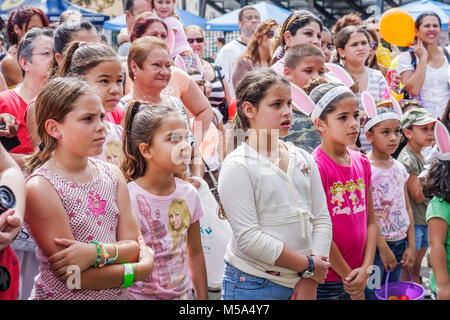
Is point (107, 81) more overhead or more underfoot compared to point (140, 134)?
more overhead

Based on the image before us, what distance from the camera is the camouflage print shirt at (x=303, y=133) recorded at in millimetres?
3369

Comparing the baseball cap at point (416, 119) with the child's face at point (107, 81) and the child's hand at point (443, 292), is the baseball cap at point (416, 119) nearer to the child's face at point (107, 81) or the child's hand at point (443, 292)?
the child's hand at point (443, 292)

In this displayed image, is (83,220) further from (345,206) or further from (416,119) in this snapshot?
(416,119)

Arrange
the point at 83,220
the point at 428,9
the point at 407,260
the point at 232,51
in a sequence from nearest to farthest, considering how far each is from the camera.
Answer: the point at 83,220
the point at 407,260
the point at 232,51
the point at 428,9

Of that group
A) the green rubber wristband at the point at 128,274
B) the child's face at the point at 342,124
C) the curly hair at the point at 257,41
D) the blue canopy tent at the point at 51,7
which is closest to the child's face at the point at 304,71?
the child's face at the point at 342,124

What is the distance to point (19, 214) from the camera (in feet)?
6.38

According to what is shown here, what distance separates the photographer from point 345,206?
2.93 m

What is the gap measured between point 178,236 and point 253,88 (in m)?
0.80

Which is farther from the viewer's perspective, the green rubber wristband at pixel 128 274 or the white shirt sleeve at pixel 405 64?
the white shirt sleeve at pixel 405 64

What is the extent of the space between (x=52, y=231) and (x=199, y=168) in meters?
1.71

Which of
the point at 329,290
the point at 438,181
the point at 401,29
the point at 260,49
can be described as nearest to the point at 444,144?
the point at 438,181

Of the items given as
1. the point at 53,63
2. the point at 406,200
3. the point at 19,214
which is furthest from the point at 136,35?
A: the point at 19,214

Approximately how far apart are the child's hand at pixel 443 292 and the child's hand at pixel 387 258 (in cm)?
45

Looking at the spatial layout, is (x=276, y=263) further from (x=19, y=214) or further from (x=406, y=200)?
(x=406, y=200)
